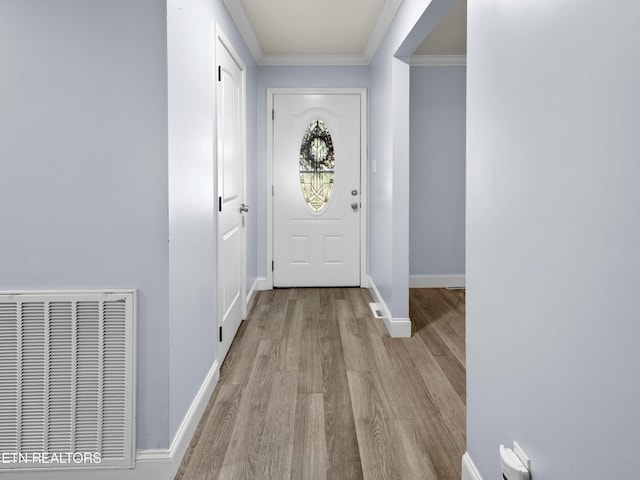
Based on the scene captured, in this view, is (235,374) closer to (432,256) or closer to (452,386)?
(452,386)

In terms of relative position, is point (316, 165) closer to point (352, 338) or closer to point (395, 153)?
point (395, 153)

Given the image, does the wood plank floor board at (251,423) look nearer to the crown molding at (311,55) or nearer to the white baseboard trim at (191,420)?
the white baseboard trim at (191,420)

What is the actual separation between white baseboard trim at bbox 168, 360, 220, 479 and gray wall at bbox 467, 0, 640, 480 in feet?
3.81

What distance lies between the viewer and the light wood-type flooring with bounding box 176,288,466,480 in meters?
2.01

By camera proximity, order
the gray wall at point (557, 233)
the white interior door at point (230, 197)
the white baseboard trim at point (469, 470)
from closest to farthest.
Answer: the gray wall at point (557, 233) → the white baseboard trim at point (469, 470) → the white interior door at point (230, 197)

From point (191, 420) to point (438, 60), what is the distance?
4.25 metres

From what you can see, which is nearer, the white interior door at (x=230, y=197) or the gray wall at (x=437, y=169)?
the white interior door at (x=230, y=197)

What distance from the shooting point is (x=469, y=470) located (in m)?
1.80

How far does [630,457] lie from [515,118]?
2.96 feet

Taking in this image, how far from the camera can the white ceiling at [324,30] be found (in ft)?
11.5

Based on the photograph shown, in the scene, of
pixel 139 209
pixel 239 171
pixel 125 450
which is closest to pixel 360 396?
pixel 125 450

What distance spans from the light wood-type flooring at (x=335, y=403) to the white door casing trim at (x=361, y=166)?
3.57 ft

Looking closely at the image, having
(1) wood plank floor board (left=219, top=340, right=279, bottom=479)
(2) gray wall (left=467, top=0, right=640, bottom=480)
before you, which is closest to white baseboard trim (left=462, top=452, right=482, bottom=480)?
(2) gray wall (left=467, top=0, right=640, bottom=480)

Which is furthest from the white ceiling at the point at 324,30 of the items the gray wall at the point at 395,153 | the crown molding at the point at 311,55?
the gray wall at the point at 395,153
